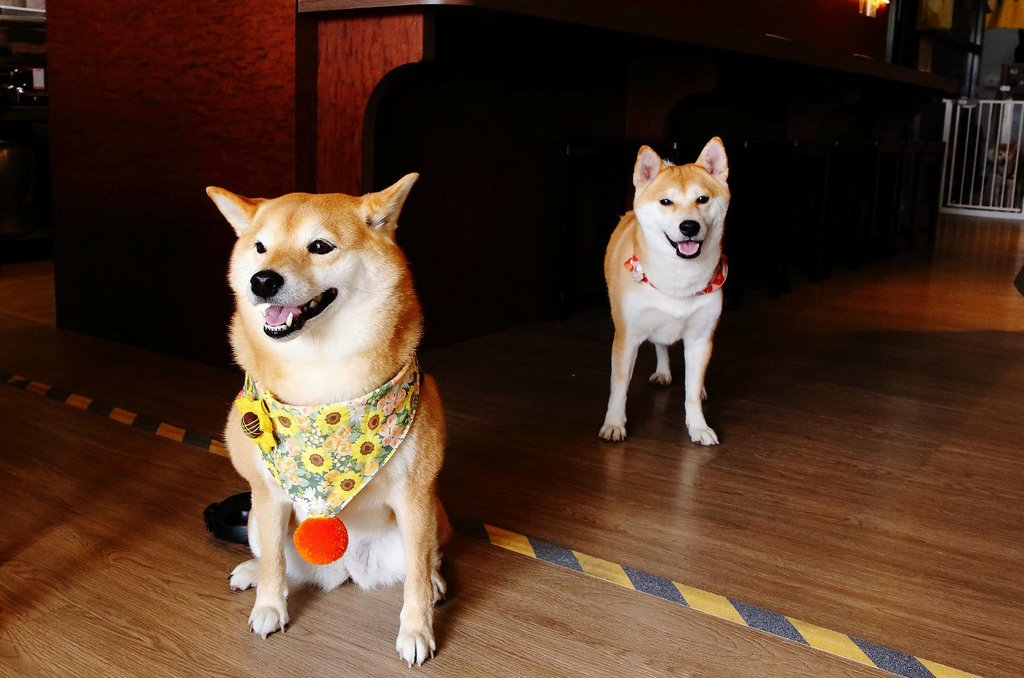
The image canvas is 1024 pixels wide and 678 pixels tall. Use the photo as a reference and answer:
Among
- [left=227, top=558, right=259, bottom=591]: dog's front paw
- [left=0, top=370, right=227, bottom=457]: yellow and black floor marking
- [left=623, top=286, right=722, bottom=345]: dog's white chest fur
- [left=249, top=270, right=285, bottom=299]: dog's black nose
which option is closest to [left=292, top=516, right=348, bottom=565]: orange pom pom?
[left=227, top=558, right=259, bottom=591]: dog's front paw

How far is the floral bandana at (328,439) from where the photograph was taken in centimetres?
141

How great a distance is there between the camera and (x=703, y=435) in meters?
2.53

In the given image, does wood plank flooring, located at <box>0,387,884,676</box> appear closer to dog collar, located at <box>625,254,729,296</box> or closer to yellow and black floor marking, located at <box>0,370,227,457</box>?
yellow and black floor marking, located at <box>0,370,227,457</box>

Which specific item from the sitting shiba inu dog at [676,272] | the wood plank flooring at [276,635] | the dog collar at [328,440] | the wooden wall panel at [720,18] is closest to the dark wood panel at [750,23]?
the wooden wall panel at [720,18]

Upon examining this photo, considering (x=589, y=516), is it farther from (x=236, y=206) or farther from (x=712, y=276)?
(x=236, y=206)

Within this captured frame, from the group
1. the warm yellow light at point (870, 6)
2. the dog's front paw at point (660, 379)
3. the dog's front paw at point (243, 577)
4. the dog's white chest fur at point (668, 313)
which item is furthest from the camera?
the warm yellow light at point (870, 6)

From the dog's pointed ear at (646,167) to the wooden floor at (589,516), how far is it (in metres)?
0.69

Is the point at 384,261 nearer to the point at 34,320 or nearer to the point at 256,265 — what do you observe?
the point at 256,265

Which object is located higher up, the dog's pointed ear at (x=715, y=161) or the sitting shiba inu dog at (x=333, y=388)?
the dog's pointed ear at (x=715, y=161)

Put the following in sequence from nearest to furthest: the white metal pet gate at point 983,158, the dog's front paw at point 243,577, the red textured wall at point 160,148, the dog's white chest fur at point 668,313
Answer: the dog's front paw at point 243,577 < the dog's white chest fur at point 668,313 < the red textured wall at point 160,148 < the white metal pet gate at point 983,158

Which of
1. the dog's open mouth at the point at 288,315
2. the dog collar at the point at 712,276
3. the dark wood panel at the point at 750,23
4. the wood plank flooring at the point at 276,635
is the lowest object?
the wood plank flooring at the point at 276,635

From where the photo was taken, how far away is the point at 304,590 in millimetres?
1677

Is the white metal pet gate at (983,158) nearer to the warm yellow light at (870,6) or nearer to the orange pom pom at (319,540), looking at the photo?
the warm yellow light at (870,6)

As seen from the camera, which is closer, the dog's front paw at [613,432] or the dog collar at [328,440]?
the dog collar at [328,440]
